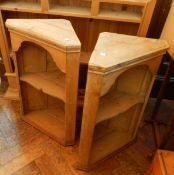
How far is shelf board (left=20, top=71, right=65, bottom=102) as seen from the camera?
133cm

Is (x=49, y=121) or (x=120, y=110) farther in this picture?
(x=49, y=121)

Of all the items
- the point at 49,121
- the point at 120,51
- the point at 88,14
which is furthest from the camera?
the point at 49,121

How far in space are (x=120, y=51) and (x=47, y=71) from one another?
0.69 meters

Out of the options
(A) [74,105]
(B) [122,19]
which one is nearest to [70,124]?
(A) [74,105]

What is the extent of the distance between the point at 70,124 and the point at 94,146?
0.24 metres

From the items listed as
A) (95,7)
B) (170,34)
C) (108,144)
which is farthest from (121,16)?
(108,144)

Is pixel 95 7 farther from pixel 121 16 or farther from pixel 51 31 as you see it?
pixel 51 31

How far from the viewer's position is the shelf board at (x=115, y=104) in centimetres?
119

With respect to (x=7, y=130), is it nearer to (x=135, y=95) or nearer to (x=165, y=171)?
(x=135, y=95)

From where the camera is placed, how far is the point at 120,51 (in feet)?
3.32

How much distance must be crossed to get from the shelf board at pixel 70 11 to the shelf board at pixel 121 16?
98 mm

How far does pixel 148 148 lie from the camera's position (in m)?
1.51

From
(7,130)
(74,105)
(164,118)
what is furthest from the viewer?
(164,118)

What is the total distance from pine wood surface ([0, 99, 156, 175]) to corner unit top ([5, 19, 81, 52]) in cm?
75
